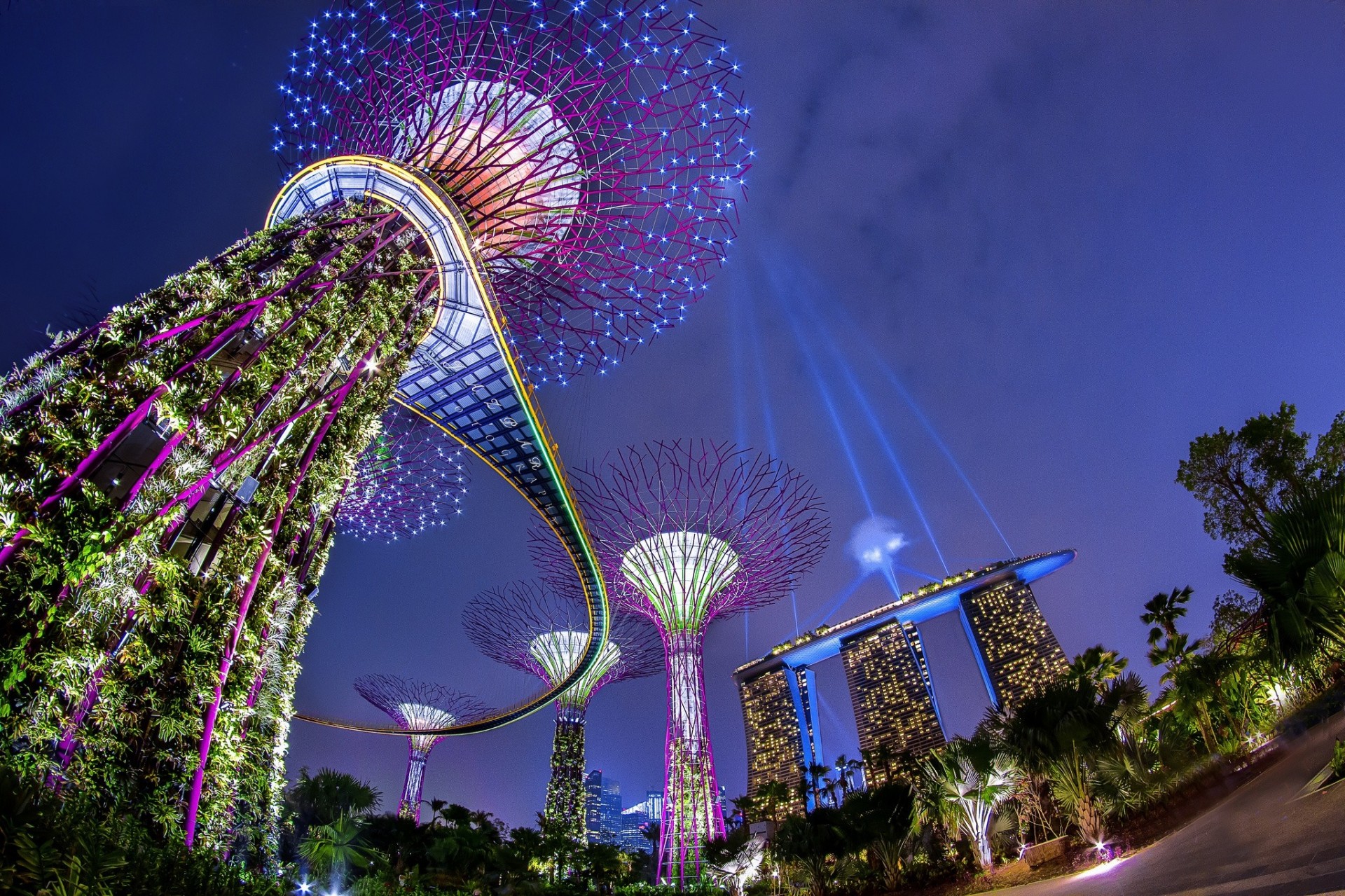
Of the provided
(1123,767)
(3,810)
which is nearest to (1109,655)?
(1123,767)

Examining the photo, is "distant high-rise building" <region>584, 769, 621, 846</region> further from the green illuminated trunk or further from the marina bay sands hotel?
the green illuminated trunk

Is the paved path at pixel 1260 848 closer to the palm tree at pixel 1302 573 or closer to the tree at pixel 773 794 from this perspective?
the palm tree at pixel 1302 573

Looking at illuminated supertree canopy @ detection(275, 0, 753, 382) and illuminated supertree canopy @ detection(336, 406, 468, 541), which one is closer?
illuminated supertree canopy @ detection(275, 0, 753, 382)

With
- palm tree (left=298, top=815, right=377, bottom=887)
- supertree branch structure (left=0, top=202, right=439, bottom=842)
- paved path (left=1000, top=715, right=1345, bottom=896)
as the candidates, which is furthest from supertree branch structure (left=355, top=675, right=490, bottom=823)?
paved path (left=1000, top=715, right=1345, bottom=896)

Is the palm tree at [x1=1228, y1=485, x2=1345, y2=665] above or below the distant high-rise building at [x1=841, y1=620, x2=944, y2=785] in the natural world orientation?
below

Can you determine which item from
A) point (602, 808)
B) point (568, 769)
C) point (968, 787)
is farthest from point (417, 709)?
point (602, 808)

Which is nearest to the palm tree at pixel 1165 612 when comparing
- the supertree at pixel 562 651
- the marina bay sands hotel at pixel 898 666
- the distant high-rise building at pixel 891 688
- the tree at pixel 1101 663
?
the tree at pixel 1101 663
